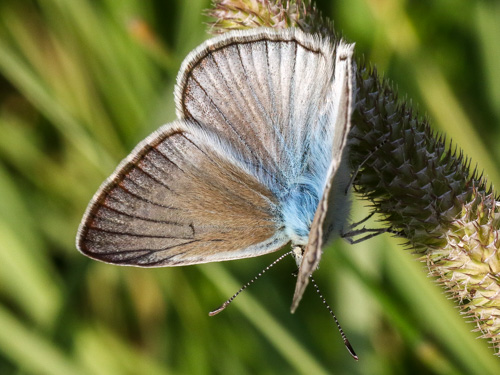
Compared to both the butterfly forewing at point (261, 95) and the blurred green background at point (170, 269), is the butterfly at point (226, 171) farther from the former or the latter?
the blurred green background at point (170, 269)

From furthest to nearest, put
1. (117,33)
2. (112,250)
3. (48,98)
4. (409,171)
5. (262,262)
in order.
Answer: (117,33) → (262,262) → (48,98) → (112,250) → (409,171)

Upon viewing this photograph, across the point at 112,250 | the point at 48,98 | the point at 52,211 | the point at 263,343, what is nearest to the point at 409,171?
the point at 112,250

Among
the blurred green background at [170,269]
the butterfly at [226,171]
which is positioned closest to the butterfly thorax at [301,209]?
the butterfly at [226,171]

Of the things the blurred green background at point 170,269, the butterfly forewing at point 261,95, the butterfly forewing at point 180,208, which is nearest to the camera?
the butterfly forewing at point 261,95

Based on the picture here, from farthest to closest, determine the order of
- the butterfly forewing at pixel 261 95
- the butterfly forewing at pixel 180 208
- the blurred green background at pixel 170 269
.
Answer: the blurred green background at pixel 170 269, the butterfly forewing at pixel 180 208, the butterfly forewing at pixel 261 95

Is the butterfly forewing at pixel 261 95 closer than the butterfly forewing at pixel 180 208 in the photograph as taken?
Yes

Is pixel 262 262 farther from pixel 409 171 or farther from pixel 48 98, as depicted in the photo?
pixel 409 171

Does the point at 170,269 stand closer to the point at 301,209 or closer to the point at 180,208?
the point at 180,208

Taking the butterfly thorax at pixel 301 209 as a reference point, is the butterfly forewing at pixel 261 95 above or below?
above
